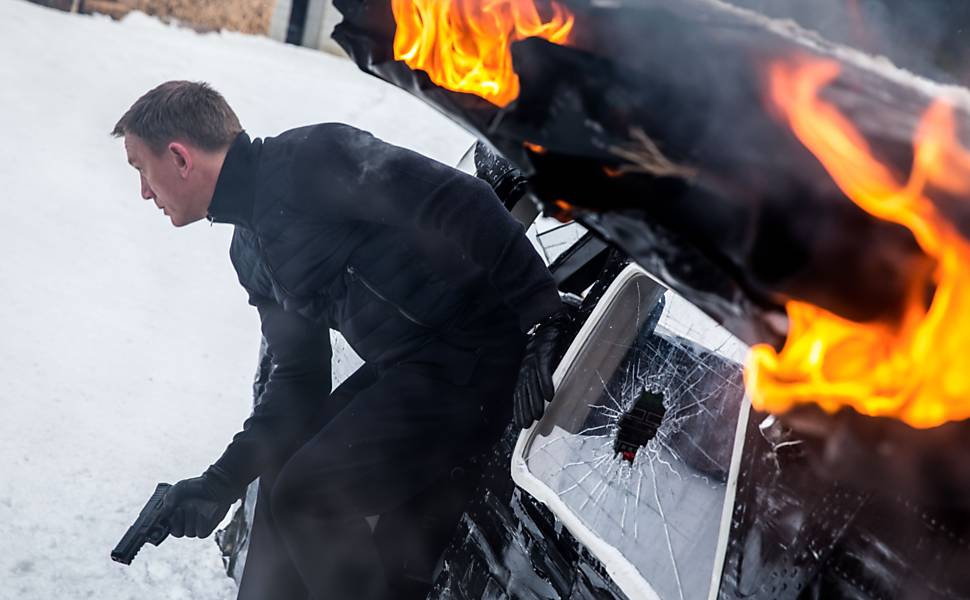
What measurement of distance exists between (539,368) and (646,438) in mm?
475

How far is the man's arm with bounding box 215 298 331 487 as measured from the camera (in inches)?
124

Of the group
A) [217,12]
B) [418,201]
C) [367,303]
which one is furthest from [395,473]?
[217,12]

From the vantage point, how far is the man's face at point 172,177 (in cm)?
296

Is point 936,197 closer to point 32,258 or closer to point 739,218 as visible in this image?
point 739,218

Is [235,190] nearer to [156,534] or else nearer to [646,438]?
[156,534]

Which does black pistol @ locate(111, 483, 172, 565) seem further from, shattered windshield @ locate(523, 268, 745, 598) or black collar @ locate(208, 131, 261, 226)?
shattered windshield @ locate(523, 268, 745, 598)

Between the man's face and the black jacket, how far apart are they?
154 mm

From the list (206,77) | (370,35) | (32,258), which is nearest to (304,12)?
(206,77)

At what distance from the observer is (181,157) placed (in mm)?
2951

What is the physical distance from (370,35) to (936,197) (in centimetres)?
122

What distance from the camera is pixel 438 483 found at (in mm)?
2770

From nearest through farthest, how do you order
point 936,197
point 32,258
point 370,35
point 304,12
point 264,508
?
point 936,197 → point 370,35 → point 264,508 → point 32,258 → point 304,12

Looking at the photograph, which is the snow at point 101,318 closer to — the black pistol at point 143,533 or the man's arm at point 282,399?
the black pistol at point 143,533

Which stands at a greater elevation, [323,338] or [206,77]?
[323,338]
